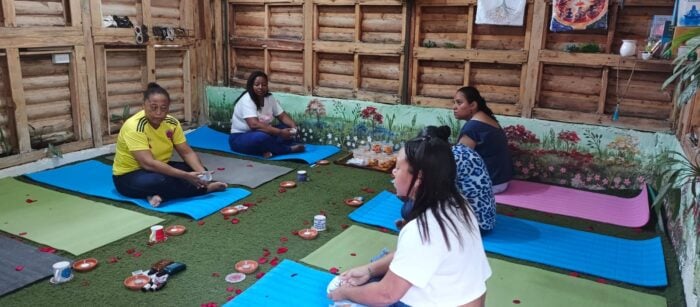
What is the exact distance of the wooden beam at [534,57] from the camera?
198 inches

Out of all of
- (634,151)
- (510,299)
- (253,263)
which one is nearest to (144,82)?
(253,263)

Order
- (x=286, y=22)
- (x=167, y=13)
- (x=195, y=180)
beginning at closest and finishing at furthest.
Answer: (x=195, y=180) < (x=167, y=13) < (x=286, y=22)

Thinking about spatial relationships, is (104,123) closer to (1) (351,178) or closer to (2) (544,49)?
(1) (351,178)

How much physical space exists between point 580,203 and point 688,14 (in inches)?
67.0

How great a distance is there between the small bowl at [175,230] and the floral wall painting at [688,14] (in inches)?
159

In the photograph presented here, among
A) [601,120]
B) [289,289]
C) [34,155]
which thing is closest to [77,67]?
[34,155]

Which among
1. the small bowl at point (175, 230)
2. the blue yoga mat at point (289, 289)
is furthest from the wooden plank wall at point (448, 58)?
the blue yoga mat at point (289, 289)

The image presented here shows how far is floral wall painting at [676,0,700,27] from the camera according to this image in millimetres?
3844

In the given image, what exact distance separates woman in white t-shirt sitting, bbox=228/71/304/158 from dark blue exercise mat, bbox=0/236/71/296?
2.68m

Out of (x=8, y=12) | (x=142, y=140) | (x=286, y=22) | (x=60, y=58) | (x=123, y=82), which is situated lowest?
(x=142, y=140)

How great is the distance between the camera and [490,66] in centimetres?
543

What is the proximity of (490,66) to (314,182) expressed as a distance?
2.27 metres

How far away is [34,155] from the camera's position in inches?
199

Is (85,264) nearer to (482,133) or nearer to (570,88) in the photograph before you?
(482,133)
